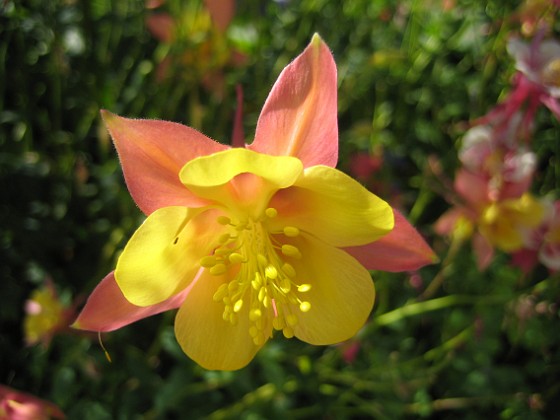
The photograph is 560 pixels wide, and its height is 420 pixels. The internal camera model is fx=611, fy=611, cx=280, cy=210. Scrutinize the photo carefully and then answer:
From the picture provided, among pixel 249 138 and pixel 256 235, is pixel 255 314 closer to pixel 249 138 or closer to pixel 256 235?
pixel 256 235

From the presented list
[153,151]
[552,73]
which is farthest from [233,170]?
[552,73]

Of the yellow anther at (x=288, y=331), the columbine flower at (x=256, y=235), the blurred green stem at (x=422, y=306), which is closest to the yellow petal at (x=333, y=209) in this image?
the columbine flower at (x=256, y=235)

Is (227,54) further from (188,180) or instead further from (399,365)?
(188,180)

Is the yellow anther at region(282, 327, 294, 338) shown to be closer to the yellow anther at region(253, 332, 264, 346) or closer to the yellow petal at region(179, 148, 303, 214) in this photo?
the yellow anther at region(253, 332, 264, 346)

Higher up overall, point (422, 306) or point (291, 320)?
point (291, 320)

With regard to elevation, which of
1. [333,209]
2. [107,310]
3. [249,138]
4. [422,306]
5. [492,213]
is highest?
[333,209]

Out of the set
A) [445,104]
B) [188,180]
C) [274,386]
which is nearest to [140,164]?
[188,180]

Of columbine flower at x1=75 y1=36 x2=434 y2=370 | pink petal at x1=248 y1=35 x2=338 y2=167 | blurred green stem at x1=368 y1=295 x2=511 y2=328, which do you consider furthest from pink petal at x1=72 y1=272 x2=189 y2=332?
blurred green stem at x1=368 y1=295 x2=511 y2=328
